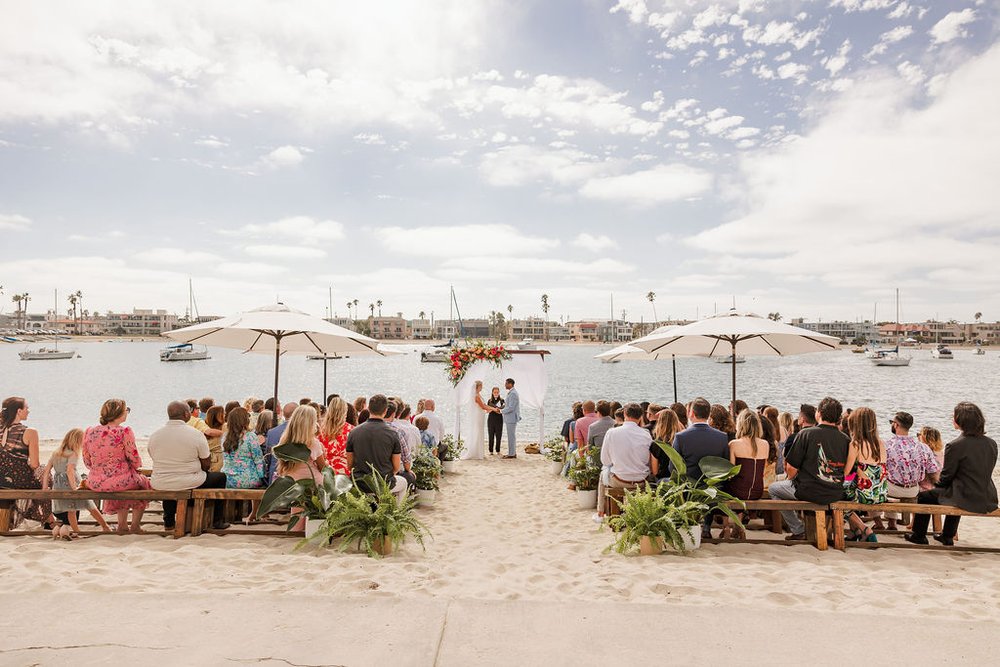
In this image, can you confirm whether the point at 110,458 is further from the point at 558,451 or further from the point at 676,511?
the point at 558,451

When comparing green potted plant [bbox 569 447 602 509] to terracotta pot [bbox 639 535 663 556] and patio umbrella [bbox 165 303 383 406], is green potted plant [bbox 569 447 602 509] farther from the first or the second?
patio umbrella [bbox 165 303 383 406]

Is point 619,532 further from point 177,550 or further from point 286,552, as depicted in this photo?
point 177,550

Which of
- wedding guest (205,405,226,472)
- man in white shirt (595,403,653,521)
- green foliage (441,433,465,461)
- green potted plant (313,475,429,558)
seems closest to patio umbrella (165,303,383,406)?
wedding guest (205,405,226,472)

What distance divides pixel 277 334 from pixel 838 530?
8.48m

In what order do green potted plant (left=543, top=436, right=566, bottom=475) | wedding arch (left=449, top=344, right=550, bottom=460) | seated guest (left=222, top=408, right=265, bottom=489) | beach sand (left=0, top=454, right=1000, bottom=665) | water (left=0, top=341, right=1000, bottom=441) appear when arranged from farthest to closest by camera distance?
1. water (left=0, top=341, right=1000, bottom=441)
2. wedding arch (left=449, top=344, right=550, bottom=460)
3. green potted plant (left=543, top=436, right=566, bottom=475)
4. seated guest (left=222, top=408, right=265, bottom=489)
5. beach sand (left=0, top=454, right=1000, bottom=665)

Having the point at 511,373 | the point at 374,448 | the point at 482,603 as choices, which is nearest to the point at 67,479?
the point at 374,448

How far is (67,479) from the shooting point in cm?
632

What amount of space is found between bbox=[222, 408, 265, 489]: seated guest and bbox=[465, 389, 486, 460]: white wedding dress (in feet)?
22.9

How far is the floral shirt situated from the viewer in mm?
6547

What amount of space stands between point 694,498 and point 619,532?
96cm

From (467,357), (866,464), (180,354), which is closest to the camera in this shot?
(866,464)

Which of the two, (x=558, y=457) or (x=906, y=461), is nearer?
(x=906, y=461)

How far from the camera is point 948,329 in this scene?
195000mm

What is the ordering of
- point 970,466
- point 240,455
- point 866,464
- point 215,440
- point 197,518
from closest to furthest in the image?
1. point 970,466
2. point 197,518
3. point 866,464
4. point 240,455
5. point 215,440
